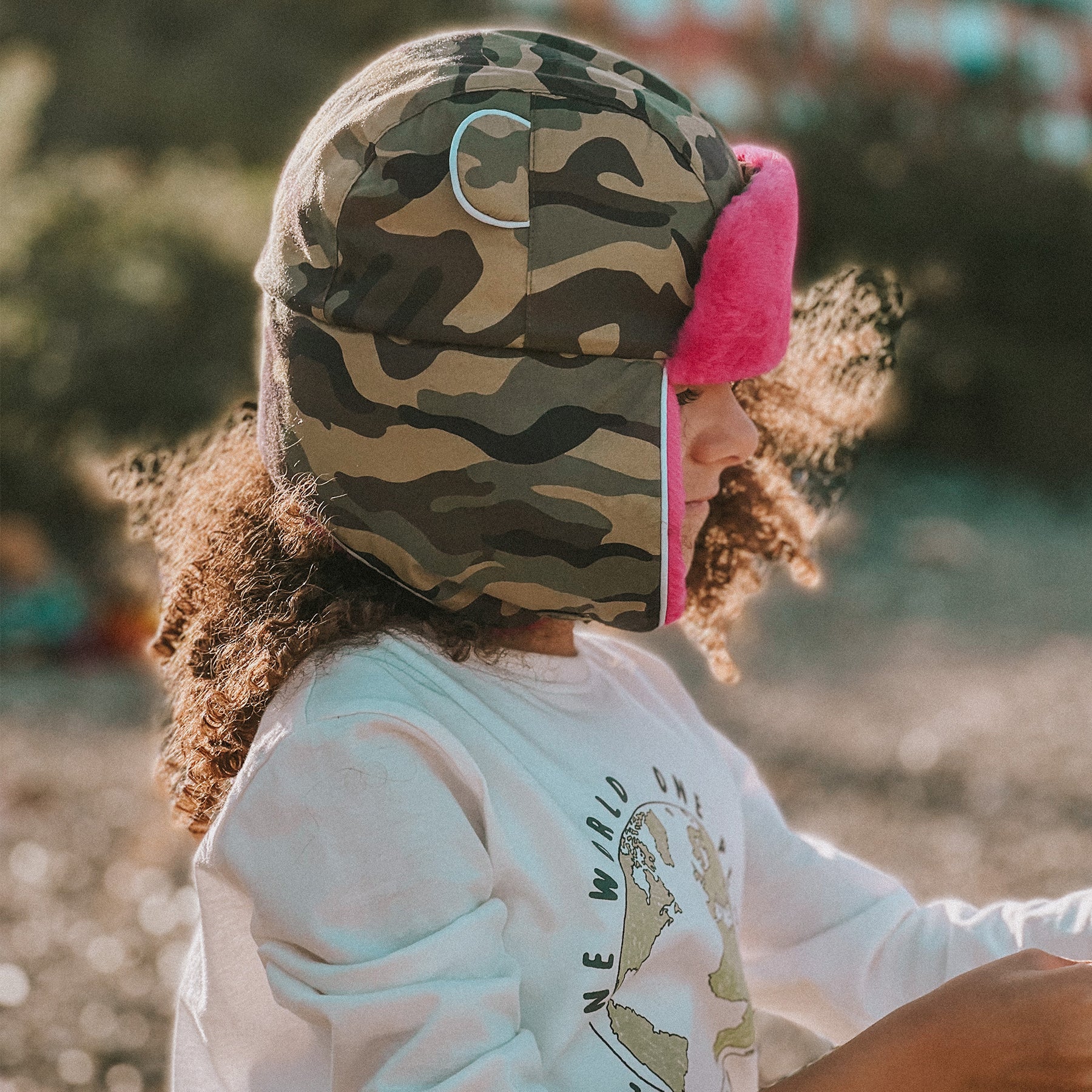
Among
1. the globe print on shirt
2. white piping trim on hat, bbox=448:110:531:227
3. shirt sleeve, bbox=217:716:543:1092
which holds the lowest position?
the globe print on shirt

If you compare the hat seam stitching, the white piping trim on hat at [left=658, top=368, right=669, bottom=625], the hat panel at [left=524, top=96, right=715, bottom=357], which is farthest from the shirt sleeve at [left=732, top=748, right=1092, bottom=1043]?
the hat seam stitching

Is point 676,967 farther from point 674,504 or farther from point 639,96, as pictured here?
point 639,96

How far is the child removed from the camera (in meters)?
1.13

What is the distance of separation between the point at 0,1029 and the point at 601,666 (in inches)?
86.1

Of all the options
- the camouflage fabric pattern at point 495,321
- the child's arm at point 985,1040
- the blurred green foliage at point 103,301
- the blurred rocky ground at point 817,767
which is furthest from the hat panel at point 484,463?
the blurred green foliage at point 103,301

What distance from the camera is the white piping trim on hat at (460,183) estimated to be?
1.18m

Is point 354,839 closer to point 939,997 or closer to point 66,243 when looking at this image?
point 939,997

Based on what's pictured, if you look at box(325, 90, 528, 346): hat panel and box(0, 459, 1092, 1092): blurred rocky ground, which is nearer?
box(325, 90, 528, 346): hat panel

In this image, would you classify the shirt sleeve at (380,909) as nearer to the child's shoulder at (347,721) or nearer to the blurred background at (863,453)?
the child's shoulder at (347,721)

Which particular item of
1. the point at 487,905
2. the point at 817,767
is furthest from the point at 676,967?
the point at 817,767

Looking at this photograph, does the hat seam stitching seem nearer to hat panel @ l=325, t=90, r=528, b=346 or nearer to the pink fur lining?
hat panel @ l=325, t=90, r=528, b=346

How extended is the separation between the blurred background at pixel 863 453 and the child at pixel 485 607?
340mm

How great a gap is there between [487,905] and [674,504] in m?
0.38

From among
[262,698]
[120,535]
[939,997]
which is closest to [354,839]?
[262,698]
